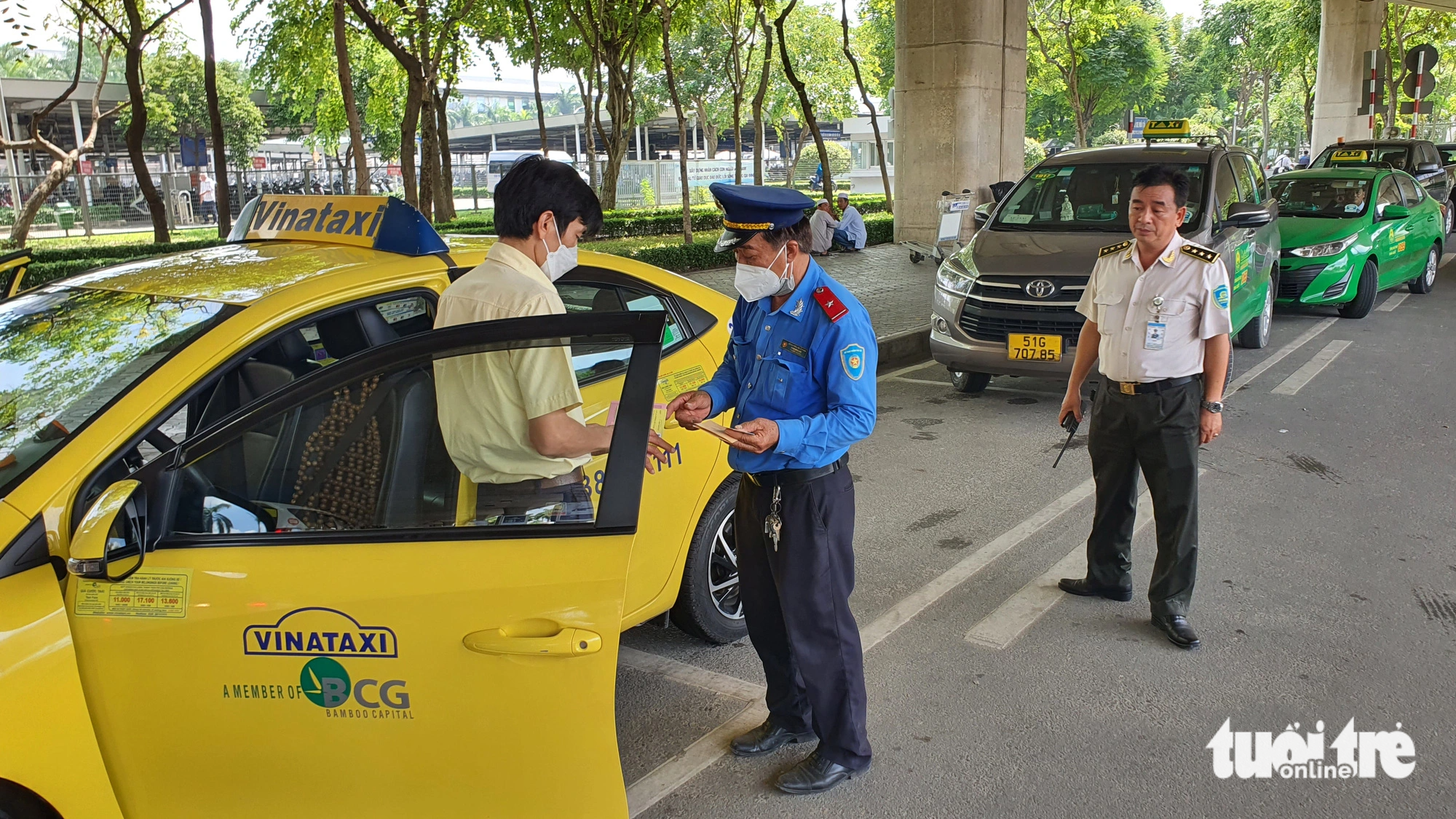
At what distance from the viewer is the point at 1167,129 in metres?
11.5

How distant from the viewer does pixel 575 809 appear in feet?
7.47

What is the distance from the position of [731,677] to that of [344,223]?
2031mm

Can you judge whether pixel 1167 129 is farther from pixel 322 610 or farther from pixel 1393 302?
pixel 322 610

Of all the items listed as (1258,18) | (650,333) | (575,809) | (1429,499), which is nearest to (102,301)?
(650,333)

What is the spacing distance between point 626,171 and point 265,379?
3097 cm

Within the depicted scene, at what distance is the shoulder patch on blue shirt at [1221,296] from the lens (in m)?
4.00

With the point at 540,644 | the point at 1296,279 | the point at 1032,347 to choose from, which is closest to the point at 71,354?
the point at 540,644

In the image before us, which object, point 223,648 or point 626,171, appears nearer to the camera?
point 223,648

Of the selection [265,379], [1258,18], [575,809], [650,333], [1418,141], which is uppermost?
[1258,18]

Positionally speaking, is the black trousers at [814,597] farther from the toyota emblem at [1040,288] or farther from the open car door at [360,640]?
the toyota emblem at [1040,288]

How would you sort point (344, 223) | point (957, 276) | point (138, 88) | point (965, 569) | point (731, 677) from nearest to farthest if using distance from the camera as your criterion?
point (344, 223)
point (731, 677)
point (965, 569)
point (957, 276)
point (138, 88)

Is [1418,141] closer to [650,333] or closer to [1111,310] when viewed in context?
[1111,310]

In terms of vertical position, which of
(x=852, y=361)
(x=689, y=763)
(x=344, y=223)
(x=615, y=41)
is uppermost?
(x=615, y=41)

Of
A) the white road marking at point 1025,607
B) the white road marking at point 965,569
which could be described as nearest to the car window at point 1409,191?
the white road marking at point 965,569
